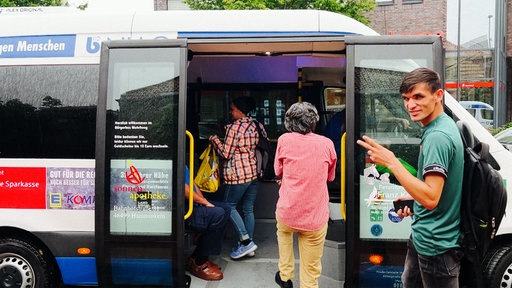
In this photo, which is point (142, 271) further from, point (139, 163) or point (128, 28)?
point (128, 28)

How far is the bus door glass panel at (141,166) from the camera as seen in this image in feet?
13.3

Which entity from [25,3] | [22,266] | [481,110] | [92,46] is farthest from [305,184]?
[481,110]

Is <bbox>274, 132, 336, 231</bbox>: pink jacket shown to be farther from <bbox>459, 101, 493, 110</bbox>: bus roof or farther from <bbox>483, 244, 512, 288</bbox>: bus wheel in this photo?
<bbox>459, 101, 493, 110</bbox>: bus roof

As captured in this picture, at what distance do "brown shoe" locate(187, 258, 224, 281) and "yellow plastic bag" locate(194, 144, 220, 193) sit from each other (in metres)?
0.79

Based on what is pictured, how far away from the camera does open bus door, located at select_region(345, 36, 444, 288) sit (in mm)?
3898

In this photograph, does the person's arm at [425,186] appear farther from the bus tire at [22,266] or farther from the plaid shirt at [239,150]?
the bus tire at [22,266]

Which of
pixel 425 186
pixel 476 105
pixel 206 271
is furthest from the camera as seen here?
pixel 476 105

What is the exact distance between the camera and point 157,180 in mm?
4059

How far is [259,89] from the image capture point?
7.27 m

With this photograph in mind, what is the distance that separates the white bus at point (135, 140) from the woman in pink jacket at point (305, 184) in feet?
0.74

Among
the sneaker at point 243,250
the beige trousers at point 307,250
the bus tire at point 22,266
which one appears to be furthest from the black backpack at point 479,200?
the bus tire at point 22,266

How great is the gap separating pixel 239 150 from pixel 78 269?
2.00 meters

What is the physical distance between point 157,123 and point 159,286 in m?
1.41

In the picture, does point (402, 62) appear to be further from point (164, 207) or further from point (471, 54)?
point (471, 54)
